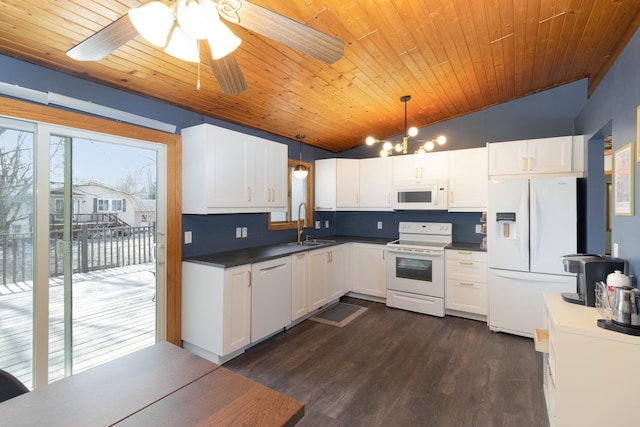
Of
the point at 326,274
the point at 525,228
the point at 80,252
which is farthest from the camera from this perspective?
the point at 326,274

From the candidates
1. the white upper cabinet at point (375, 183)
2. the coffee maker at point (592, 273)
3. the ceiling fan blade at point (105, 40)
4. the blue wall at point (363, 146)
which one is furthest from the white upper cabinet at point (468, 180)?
the ceiling fan blade at point (105, 40)

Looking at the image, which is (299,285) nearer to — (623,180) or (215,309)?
(215,309)

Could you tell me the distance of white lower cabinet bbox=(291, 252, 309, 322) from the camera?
347 cm

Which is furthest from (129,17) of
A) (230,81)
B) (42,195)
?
(42,195)

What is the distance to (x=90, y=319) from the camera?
8.31 ft

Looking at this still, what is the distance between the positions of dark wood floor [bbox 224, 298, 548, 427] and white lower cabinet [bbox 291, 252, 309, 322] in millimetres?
189

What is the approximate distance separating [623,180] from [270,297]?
2981 millimetres

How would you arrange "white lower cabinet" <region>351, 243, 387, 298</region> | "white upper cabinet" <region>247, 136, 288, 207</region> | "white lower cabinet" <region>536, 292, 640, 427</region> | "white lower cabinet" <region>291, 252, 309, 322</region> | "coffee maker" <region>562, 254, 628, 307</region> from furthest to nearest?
"white lower cabinet" <region>351, 243, 387, 298</region> < "white lower cabinet" <region>291, 252, 309, 322</region> < "white upper cabinet" <region>247, 136, 288, 207</region> < "coffee maker" <region>562, 254, 628, 307</region> < "white lower cabinet" <region>536, 292, 640, 427</region>

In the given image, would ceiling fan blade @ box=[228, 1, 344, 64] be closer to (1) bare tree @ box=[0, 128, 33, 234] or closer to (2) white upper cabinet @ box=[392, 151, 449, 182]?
(1) bare tree @ box=[0, 128, 33, 234]

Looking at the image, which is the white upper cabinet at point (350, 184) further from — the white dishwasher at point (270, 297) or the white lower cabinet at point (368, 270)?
the white dishwasher at point (270, 297)

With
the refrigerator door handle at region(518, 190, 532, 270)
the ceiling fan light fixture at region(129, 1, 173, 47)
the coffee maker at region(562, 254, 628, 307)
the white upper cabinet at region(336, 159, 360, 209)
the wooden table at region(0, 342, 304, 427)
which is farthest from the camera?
the white upper cabinet at region(336, 159, 360, 209)

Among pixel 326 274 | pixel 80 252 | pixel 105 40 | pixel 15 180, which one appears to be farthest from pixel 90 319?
pixel 326 274

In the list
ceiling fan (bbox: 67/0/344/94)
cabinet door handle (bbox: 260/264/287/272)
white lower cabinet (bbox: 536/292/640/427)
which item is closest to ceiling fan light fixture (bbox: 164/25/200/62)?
ceiling fan (bbox: 67/0/344/94)

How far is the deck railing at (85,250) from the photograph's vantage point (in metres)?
2.07
